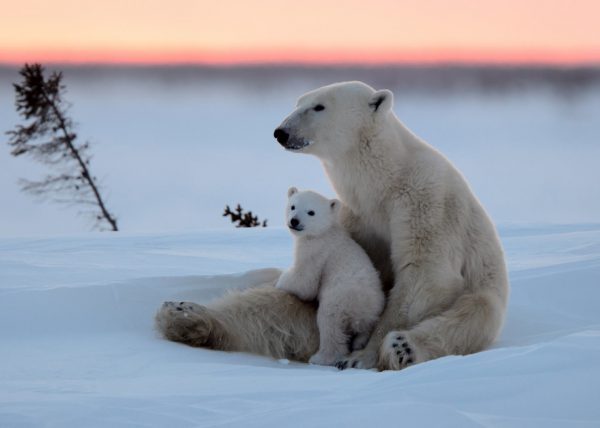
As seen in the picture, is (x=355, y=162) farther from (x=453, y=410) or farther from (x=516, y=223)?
(x=516, y=223)

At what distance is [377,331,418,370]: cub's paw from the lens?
12.2 ft

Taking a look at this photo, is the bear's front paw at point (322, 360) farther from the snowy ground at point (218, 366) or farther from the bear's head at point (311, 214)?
the bear's head at point (311, 214)

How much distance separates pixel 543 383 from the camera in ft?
8.64

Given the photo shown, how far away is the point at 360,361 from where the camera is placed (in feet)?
12.8

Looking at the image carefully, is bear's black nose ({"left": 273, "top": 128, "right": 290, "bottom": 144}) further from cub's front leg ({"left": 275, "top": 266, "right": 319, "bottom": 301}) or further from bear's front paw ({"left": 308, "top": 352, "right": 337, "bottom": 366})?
bear's front paw ({"left": 308, "top": 352, "right": 337, "bottom": 366})

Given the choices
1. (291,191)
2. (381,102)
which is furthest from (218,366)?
(381,102)

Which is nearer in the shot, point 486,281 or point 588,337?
point 588,337

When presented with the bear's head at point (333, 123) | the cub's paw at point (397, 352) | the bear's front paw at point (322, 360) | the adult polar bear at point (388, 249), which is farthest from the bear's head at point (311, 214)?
the cub's paw at point (397, 352)

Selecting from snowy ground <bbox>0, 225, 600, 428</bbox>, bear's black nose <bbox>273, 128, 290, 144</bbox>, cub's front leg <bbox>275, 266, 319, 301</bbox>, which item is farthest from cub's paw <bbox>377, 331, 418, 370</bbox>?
bear's black nose <bbox>273, 128, 290, 144</bbox>

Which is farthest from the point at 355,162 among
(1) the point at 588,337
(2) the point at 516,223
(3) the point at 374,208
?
(2) the point at 516,223

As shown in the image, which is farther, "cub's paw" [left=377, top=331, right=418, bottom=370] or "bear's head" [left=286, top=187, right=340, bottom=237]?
"bear's head" [left=286, top=187, right=340, bottom=237]

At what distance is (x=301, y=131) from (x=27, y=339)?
1548 millimetres

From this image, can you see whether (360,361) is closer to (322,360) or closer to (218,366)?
(322,360)

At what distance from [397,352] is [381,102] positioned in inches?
47.9
